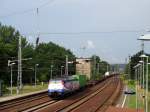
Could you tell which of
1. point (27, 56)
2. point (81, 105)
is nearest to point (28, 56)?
point (27, 56)

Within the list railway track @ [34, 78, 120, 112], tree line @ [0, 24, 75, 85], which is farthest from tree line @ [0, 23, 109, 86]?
railway track @ [34, 78, 120, 112]

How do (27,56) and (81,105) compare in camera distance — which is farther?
(27,56)

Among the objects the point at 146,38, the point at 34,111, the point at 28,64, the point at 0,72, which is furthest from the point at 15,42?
the point at 146,38

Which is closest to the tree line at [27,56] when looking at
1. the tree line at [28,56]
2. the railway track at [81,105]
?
the tree line at [28,56]

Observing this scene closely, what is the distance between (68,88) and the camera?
59.9 meters

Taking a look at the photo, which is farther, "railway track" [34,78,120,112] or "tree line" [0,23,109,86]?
"tree line" [0,23,109,86]

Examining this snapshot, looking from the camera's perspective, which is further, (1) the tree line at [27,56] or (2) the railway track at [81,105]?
(1) the tree line at [27,56]

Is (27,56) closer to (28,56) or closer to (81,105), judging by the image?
(28,56)

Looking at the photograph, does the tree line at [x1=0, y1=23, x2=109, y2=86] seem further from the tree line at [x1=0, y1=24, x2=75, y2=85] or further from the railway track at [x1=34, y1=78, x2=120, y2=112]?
the railway track at [x1=34, y1=78, x2=120, y2=112]

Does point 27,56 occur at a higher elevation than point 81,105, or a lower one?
higher

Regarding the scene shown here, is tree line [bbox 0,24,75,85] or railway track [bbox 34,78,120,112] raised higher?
tree line [bbox 0,24,75,85]

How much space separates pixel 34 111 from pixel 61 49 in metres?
150

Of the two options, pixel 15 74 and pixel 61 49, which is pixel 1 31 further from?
pixel 61 49

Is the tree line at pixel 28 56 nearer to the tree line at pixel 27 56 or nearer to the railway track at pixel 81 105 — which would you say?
the tree line at pixel 27 56
